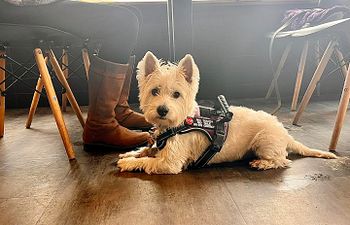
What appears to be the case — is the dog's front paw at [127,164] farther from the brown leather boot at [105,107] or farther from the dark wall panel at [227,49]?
the dark wall panel at [227,49]

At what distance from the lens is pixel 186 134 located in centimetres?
129

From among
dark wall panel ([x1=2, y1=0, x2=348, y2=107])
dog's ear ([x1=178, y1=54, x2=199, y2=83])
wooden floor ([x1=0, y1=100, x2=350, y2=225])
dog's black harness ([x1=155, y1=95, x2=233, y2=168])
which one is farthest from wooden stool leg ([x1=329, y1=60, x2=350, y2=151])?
dark wall panel ([x1=2, y1=0, x2=348, y2=107])

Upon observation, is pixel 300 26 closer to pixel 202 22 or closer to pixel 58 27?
pixel 202 22

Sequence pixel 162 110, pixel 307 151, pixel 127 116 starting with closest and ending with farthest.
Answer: pixel 162 110
pixel 307 151
pixel 127 116

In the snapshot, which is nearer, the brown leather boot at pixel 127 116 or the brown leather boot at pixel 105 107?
the brown leather boot at pixel 105 107

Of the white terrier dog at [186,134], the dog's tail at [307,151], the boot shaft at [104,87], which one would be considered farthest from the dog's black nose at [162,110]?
the dog's tail at [307,151]

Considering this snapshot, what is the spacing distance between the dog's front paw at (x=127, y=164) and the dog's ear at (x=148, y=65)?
35cm

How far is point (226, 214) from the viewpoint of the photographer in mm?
915

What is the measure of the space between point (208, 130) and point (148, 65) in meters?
0.35

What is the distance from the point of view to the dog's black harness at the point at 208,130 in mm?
1277

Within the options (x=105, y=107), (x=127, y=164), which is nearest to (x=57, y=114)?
(x=105, y=107)

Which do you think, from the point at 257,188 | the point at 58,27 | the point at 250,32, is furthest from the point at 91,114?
the point at 250,32

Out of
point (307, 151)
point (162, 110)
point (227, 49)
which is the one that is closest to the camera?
point (162, 110)

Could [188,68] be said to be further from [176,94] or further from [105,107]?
[105,107]
